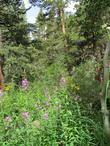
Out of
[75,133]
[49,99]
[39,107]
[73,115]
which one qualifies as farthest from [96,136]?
[49,99]

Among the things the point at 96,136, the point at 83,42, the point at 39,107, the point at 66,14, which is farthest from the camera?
the point at 66,14

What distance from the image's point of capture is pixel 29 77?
2425cm

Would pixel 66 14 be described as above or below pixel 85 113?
above

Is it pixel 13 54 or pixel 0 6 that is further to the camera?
pixel 13 54

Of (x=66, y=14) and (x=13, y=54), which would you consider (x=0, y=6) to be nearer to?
(x=13, y=54)

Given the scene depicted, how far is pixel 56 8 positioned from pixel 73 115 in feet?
93.5

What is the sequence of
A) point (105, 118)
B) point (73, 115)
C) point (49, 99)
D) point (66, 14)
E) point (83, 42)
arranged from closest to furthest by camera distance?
point (105, 118) < point (73, 115) < point (49, 99) < point (83, 42) < point (66, 14)

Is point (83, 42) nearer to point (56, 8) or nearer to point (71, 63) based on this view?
point (71, 63)

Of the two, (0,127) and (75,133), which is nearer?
(75,133)

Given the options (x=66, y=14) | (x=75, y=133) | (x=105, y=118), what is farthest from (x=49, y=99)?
(x=66, y=14)

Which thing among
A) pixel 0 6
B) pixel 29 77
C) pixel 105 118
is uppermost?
pixel 0 6

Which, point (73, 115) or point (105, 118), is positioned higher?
point (105, 118)

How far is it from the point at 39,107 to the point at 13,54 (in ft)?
60.5

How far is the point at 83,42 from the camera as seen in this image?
944 inches
